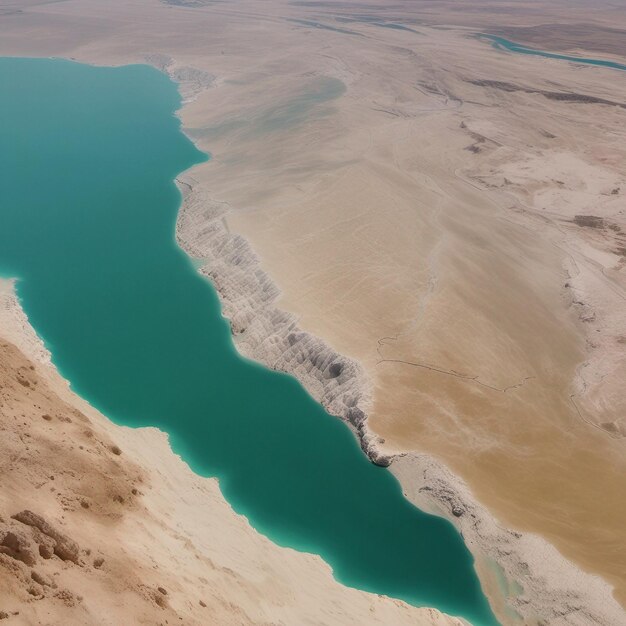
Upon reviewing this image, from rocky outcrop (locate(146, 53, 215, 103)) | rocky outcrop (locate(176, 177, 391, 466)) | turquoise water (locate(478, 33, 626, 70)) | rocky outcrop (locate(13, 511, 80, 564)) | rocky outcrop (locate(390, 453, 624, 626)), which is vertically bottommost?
rocky outcrop (locate(390, 453, 624, 626))

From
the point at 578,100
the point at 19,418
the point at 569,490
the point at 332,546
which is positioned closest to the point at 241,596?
the point at 332,546

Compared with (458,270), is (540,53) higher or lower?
higher

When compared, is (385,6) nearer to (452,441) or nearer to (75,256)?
(75,256)

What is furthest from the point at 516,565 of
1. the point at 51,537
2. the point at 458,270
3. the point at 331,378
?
the point at 458,270

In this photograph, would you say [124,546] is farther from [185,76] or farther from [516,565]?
[185,76]

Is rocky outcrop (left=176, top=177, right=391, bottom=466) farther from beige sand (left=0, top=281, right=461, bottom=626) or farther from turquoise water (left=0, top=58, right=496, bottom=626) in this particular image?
beige sand (left=0, top=281, right=461, bottom=626)

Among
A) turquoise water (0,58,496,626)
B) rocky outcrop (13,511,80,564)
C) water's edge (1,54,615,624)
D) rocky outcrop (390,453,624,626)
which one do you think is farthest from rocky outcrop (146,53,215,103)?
rocky outcrop (13,511,80,564)

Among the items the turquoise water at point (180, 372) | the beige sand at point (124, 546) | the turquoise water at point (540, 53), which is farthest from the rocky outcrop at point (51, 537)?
the turquoise water at point (540, 53)
